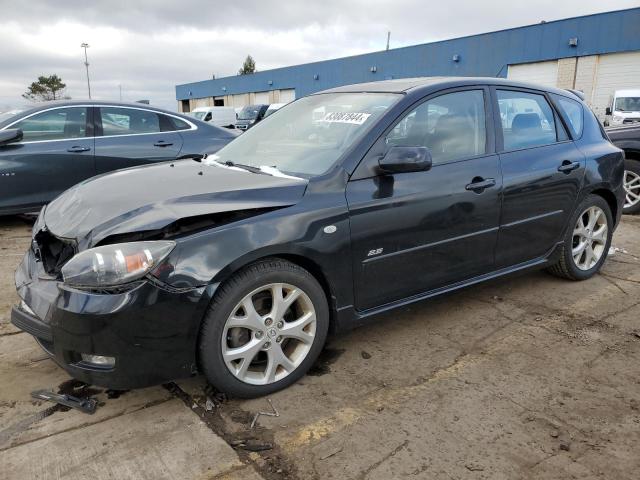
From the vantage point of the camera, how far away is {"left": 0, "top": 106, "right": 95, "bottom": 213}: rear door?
555 cm

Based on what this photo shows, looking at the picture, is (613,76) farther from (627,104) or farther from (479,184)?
(479,184)

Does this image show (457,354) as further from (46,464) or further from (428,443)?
(46,464)

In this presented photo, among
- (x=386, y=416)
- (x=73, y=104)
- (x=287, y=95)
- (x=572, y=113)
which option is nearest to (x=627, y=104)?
(x=572, y=113)

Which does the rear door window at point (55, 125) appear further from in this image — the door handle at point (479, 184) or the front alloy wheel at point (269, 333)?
the door handle at point (479, 184)

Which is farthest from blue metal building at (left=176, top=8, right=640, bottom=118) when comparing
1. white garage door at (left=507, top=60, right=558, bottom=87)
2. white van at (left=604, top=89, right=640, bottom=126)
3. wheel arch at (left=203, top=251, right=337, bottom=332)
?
wheel arch at (left=203, top=251, right=337, bottom=332)

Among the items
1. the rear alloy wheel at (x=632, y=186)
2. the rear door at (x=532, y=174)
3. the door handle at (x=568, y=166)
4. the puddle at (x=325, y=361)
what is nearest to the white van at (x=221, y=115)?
the rear alloy wheel at (x=632, y=186)

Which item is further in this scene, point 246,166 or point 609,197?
point 609,197

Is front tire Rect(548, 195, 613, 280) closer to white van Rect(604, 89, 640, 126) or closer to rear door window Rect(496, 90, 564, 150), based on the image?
rear door window Rect(496, 90, 564, 150)

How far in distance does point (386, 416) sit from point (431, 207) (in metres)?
1.26

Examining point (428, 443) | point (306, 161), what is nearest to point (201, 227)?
point (306, 161)

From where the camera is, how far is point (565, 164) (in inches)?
153

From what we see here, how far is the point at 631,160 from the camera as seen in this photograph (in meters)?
7.02

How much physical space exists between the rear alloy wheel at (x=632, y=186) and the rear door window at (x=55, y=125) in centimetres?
701

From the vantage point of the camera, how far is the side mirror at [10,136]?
541cm
